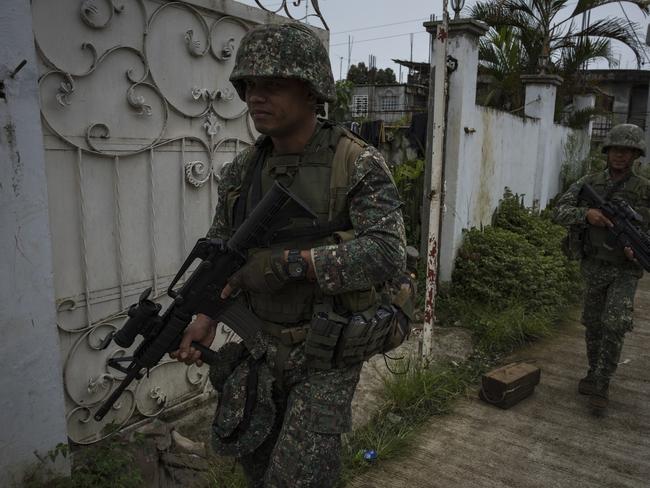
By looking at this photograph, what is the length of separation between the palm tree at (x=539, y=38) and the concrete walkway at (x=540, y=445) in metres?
6.73

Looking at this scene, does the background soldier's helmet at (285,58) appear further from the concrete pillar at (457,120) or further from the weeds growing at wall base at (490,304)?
the concrete pillar at (457,120)

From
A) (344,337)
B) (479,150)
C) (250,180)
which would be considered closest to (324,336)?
(344,337)

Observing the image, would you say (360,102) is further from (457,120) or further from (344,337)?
(344,337)

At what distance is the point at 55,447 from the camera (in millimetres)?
2475

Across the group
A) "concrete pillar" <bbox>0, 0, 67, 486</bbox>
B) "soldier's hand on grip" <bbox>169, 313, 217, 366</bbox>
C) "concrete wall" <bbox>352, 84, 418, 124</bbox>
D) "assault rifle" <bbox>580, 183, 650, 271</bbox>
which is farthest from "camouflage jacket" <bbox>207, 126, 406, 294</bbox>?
"concrete wall" <bbox>352, 84, 418, 124</bbox>

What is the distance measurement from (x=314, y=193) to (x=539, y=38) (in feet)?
31.0

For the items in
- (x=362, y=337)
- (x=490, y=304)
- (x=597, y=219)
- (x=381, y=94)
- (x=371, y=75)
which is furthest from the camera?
(x=371, y=75)

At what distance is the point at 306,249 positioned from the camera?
199 centimetres

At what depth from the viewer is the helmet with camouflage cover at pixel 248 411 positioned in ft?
6.75

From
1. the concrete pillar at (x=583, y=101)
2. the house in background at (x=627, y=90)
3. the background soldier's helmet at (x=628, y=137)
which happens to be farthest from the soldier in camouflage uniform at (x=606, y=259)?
the house in background at (x=627, y=90)

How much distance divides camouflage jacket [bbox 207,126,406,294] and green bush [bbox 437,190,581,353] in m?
3.16

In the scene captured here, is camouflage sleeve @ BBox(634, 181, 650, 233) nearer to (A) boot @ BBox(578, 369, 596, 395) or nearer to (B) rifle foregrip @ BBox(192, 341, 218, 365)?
(A) boot @ BBox(578, 369, 596, 395)

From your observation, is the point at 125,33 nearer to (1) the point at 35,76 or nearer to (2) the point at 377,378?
(1) the point at 35,76

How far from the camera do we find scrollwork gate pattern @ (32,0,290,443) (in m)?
2.67
